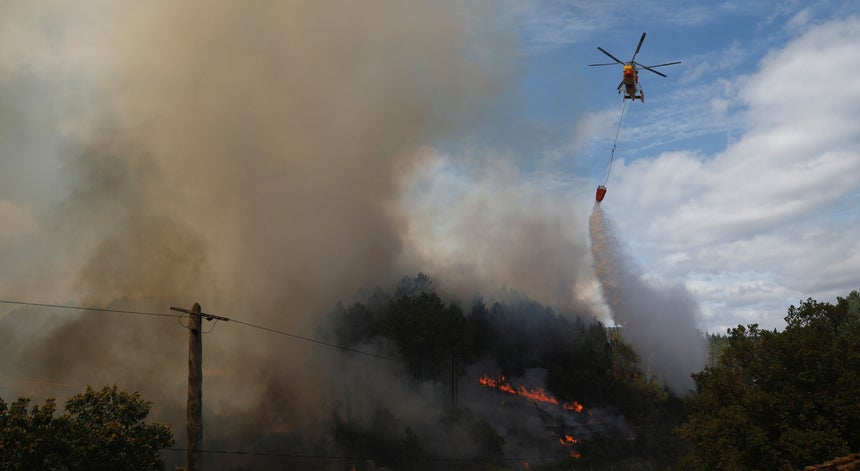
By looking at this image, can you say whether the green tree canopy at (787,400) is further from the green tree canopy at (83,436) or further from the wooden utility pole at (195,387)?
the green tree canopy at (83,436)

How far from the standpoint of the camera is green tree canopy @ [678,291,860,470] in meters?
41.5

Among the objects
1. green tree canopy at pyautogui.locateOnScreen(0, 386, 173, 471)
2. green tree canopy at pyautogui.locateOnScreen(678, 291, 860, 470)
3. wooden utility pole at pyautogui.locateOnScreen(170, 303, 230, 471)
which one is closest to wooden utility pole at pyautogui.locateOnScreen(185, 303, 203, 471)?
wooden utility pole at pyautogui.locateOnScreen(170, 303, 230, 471)

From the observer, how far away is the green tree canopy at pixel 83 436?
27516 millimetres

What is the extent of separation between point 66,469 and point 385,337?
67.5 m

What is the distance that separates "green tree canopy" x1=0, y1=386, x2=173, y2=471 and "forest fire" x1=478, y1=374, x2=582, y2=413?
77.8 meters

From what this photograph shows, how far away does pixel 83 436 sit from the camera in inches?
1145

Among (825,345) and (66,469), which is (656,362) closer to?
(825,345)

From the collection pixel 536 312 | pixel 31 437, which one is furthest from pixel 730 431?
pixel 536 312

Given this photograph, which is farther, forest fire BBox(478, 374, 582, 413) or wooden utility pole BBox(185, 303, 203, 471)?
forest fire BBox(478, 374, 582, 413)

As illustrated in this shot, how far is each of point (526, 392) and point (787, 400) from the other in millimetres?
63912

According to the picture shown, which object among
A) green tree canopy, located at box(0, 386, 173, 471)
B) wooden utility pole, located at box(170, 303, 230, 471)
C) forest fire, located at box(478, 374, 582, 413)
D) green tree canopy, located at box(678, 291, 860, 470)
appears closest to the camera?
wooden utility pole, located at box(170, 303, 230, 471)

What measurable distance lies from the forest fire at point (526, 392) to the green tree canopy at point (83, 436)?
7783 centimetres

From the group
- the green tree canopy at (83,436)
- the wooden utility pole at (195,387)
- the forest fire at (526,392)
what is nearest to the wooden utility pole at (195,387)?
the wooden utility pole at (195,387)

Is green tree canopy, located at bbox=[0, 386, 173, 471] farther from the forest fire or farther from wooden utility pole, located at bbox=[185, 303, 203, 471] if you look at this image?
the forest fire
